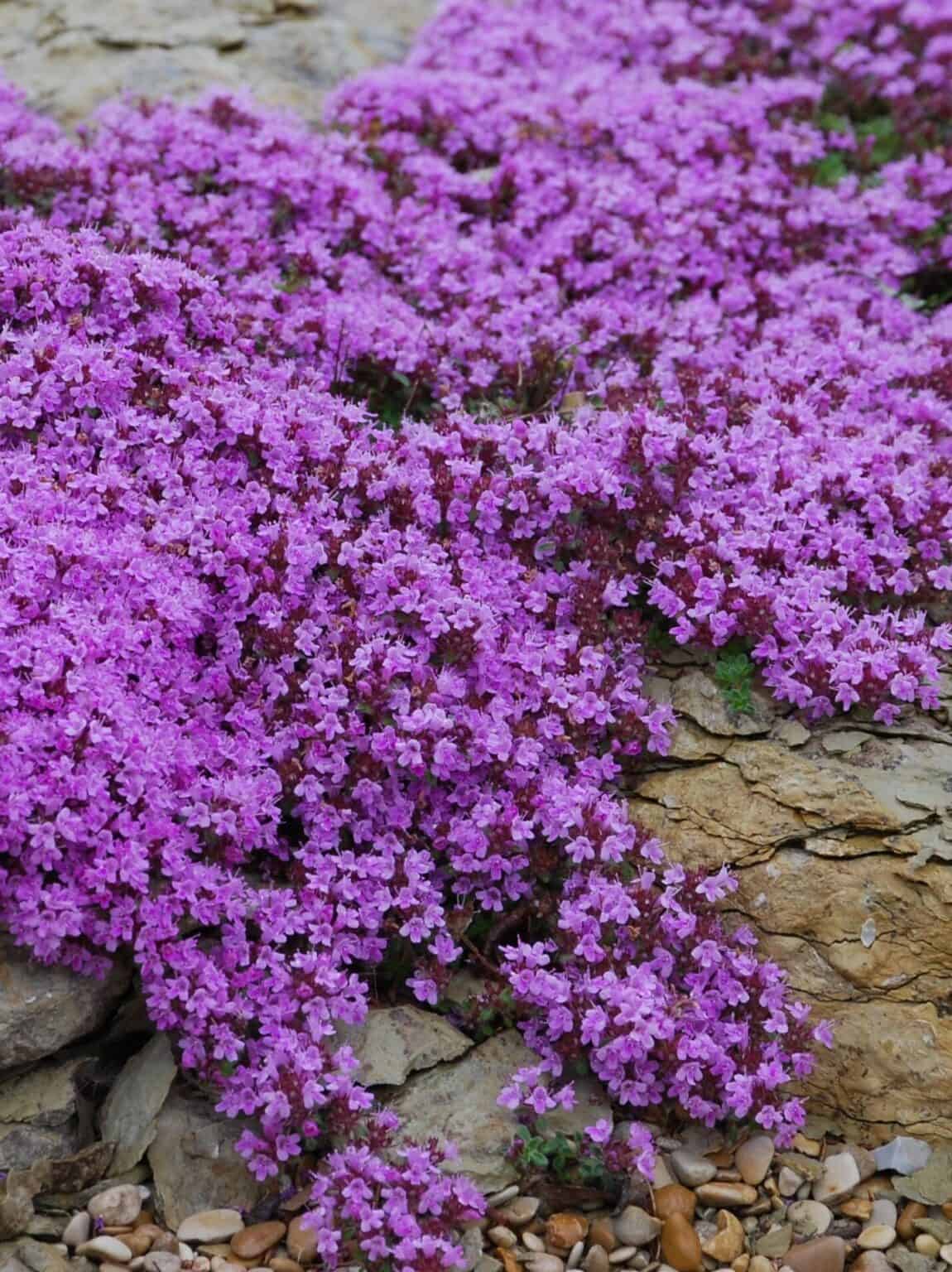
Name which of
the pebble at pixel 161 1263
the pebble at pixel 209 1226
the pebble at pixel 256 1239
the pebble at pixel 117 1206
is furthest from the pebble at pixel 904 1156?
the pebble at pixel 117 1206

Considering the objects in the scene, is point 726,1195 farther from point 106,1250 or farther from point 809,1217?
point 106,1250

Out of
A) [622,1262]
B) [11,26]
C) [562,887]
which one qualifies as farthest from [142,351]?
[11,26]

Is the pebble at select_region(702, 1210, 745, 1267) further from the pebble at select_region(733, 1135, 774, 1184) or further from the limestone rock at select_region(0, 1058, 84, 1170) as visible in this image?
the limestone rock at select_region(0, 1058, 84, 1170)

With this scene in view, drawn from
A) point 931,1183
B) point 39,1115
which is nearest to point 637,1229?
point 931,1183

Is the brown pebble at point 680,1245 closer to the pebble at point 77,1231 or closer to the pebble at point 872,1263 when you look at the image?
the pebble at point 872,1263

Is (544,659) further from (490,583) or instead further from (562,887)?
(562,887)

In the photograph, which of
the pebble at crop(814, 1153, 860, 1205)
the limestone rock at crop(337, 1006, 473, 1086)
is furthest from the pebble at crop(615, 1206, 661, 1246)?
the limestone rock at crop(337, 1006, 473, 1086)

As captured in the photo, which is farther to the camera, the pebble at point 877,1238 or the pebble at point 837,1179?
the pebble at point 837,1179
